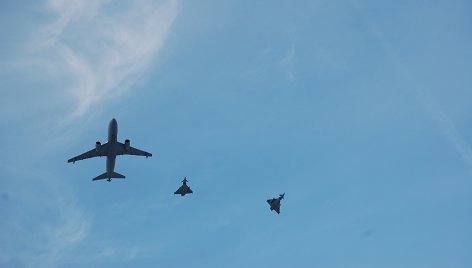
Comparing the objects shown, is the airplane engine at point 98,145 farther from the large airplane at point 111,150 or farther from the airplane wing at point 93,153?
the airplane wing at point 93,153

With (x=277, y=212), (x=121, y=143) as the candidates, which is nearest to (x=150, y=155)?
(x=121, y=143)

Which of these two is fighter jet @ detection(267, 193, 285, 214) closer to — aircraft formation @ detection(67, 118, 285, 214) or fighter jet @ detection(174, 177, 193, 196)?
aircraft formation @ detection(67, 118, 285, 214)

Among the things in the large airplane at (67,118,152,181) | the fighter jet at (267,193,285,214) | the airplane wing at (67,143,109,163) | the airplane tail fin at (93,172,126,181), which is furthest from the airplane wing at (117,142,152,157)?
the fighter jet at (267,193,285,214)

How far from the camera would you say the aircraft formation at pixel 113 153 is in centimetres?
12900

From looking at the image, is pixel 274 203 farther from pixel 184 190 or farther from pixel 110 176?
pixel 110 176

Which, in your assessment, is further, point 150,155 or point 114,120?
point 150,155

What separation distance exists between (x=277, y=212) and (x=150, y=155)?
32.8 m

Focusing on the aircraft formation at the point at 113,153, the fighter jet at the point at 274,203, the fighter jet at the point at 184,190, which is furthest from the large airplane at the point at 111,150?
the fighter jet at the point at 274,203

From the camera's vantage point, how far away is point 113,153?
13388 cm

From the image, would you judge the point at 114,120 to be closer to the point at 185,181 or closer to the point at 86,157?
the point at 86,157

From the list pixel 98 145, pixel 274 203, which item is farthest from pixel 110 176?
pixel 274 203

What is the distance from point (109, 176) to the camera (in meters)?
142

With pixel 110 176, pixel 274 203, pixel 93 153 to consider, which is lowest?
pixel 274 203

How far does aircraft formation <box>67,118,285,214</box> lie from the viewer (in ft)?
423
